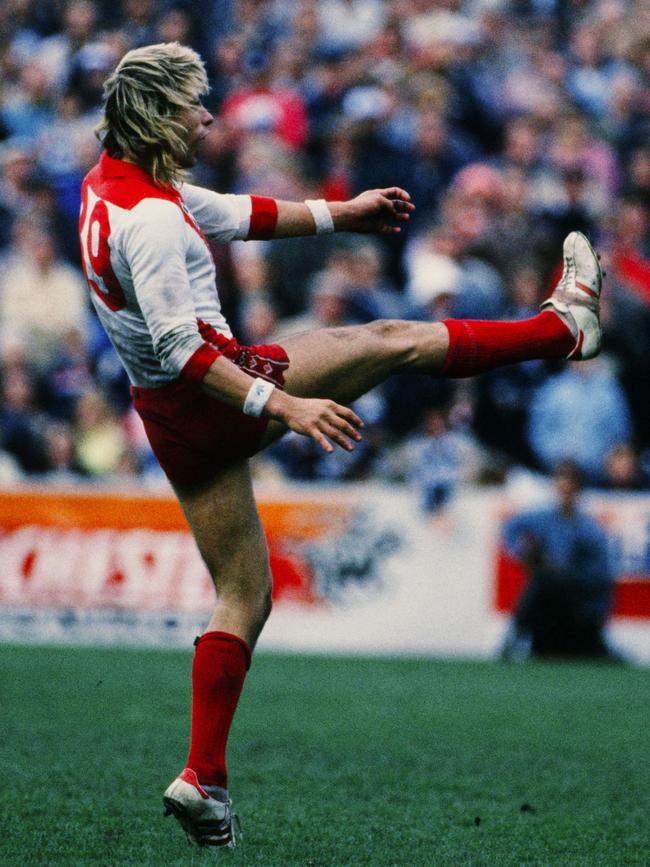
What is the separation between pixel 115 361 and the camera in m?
11.5

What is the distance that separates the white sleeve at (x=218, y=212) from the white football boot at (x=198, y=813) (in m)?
1.58

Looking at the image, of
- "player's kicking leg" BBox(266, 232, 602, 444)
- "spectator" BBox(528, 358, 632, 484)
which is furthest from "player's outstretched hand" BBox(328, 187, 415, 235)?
"spectator" BBox(528, 358, 632, 484)

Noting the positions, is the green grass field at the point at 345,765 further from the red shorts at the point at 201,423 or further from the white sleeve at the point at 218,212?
the white sleeve at the point at 218,212

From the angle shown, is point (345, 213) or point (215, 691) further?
point (345, 213)

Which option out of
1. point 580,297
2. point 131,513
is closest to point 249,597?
point 580,297

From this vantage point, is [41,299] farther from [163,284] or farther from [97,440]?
[163,284]

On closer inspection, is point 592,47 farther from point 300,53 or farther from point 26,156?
point 26,156

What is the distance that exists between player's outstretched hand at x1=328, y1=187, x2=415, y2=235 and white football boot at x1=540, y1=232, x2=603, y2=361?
1.69 feet

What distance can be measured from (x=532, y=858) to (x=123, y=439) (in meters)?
7.67

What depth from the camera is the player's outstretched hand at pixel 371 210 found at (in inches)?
179

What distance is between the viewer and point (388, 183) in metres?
11.6

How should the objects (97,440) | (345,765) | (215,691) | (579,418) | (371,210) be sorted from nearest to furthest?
(215,691)
(371,210)
(345,765)
(579,418)
(97,440)

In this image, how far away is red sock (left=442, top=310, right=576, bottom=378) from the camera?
4215 mm

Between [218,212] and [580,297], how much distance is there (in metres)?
1.11
